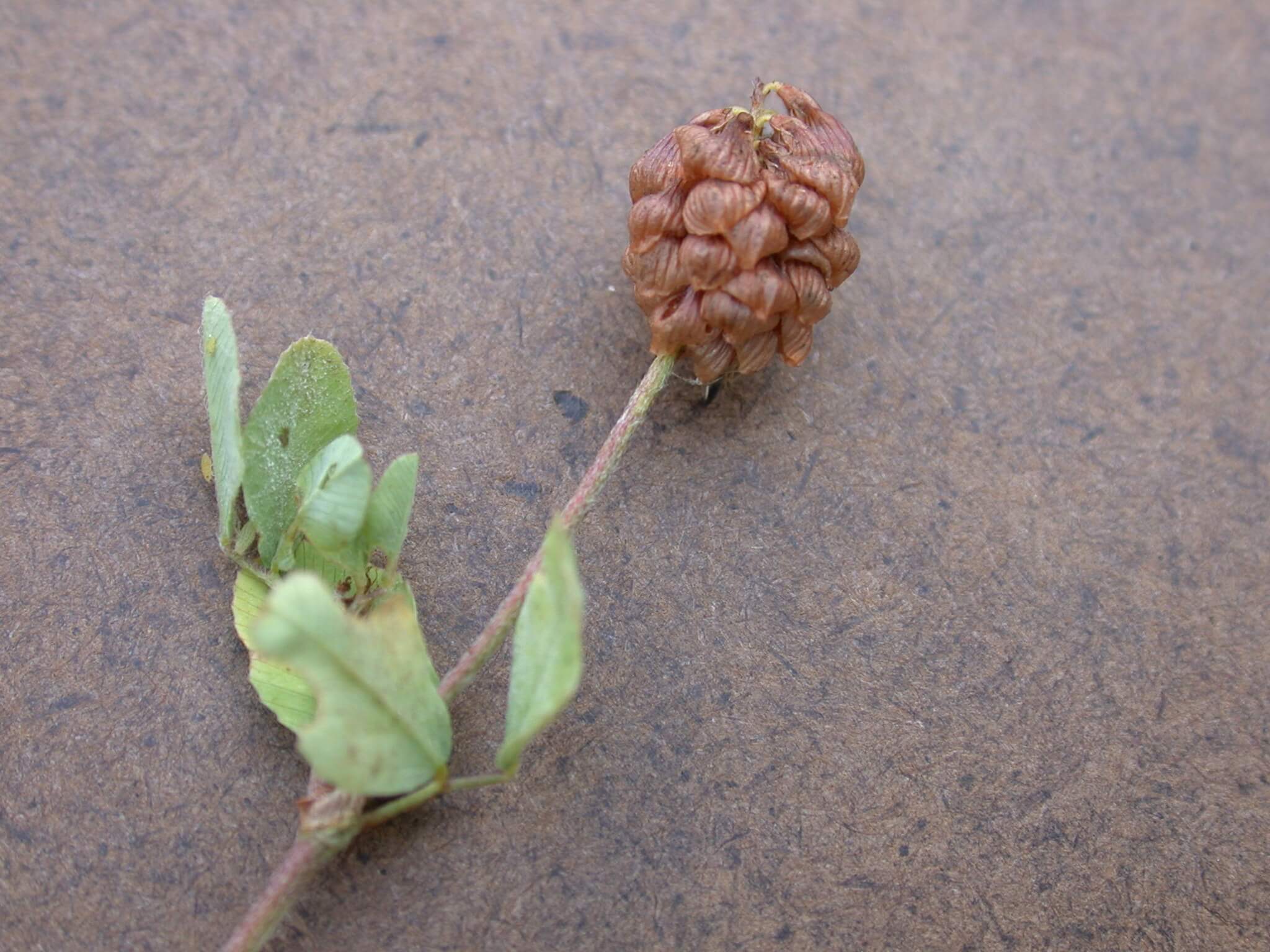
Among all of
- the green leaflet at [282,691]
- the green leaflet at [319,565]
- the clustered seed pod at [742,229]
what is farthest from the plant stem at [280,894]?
the clustered seed pod at [742,229]

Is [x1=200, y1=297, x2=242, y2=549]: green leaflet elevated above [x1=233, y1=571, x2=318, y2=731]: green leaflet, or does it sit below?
above

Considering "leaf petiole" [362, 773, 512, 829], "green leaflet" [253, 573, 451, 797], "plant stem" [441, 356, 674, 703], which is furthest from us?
"plant stem" [441, 356, 674, 703]

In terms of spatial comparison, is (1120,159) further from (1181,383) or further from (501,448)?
(501,448)

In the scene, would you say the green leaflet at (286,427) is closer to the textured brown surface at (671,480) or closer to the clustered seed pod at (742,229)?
the textured brown surface at (671,480)

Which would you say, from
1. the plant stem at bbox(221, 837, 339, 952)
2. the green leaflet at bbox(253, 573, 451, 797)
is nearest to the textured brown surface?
the plant stem at bbox(221, 837, 339, 952)

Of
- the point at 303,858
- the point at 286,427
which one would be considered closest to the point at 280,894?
the point at 303,858

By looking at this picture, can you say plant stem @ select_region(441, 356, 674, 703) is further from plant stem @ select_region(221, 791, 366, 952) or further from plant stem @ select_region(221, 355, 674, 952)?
plant stem @ select_region(221, 791, 366, 952)
